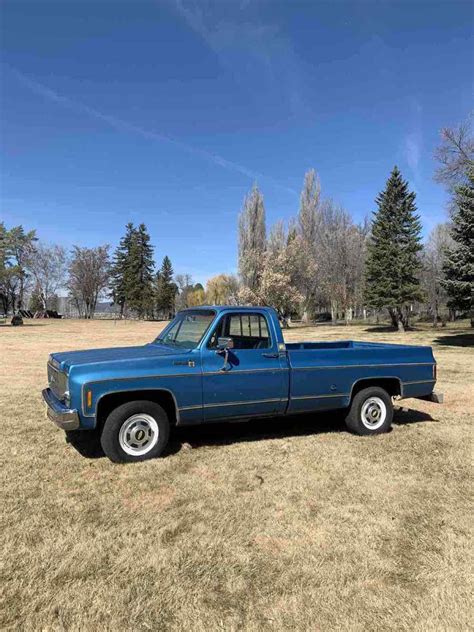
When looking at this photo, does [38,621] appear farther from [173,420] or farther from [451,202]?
[451,202]

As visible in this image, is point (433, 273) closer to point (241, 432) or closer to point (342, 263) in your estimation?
point (342, 263)

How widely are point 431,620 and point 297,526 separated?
1269mm

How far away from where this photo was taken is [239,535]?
3.56 meters

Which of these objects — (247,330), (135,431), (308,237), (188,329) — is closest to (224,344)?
(247,330)

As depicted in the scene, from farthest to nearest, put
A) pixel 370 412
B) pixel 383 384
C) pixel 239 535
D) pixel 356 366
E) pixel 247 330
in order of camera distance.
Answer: pixel 383 384 → pixel 370 412 → pixel 356 366 → pixel 247 330 → pixel 239 535

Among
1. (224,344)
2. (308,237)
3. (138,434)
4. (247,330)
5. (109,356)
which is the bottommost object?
(138,434)

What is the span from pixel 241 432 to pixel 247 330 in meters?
1.64

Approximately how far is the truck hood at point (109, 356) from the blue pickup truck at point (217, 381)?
0.05ft

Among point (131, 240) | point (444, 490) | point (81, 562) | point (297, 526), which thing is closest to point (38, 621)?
point (81, 562)

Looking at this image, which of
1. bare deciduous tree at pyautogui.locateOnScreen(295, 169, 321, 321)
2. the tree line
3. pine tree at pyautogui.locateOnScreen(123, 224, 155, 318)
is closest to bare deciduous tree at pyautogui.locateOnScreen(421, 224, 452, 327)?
the tree line

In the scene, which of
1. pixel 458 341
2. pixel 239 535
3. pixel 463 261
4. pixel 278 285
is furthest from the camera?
pixel 278 285

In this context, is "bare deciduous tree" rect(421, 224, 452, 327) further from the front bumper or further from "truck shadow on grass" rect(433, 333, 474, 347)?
the front bumper

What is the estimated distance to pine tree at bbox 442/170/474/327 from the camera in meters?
Result: 19.2

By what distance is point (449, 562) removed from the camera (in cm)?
322
